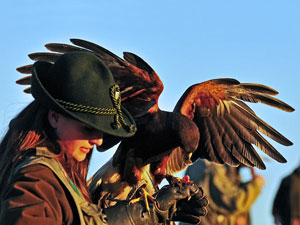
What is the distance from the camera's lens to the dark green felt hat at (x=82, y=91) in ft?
7.61

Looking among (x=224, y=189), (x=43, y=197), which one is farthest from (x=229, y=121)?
(x=43, y=197)

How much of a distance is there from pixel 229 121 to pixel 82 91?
394cm

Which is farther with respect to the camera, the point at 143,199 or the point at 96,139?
the point at 143,199

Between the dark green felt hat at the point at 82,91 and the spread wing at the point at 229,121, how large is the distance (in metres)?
3.52

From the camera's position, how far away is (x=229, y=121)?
20.2ft

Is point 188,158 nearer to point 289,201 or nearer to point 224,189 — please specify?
point 289,201

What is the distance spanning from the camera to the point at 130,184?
224 inches

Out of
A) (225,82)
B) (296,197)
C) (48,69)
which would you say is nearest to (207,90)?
(225,82)

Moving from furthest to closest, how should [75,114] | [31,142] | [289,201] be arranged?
[289,201] < [31,142] < [75,114]

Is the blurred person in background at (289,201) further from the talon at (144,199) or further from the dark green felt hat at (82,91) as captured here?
the dark green felt hat at (82,91)

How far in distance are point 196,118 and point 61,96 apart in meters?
3.91

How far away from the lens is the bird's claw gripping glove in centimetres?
332

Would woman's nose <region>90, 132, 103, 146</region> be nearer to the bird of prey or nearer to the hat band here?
the hat band

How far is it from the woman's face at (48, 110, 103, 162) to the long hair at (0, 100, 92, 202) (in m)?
0.03
